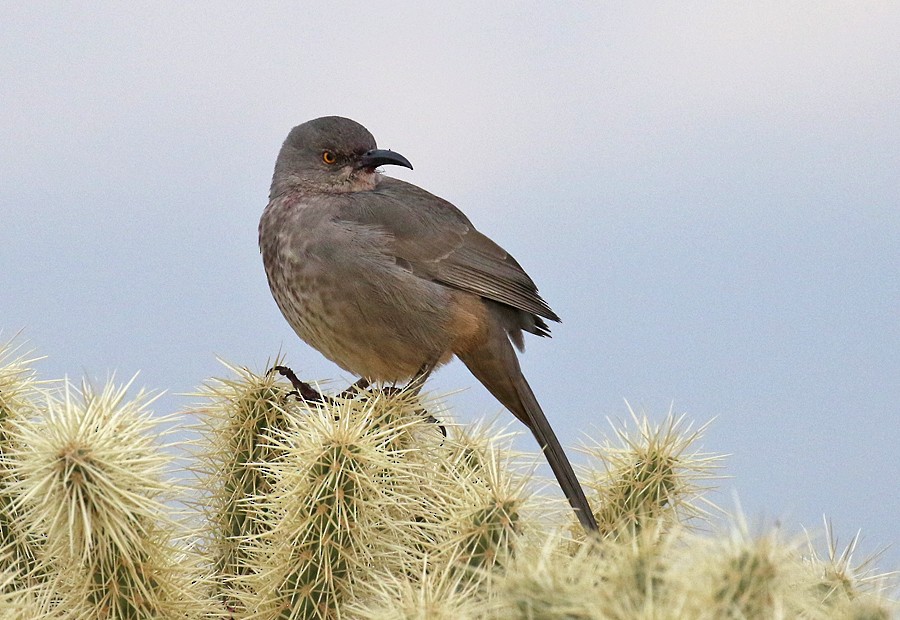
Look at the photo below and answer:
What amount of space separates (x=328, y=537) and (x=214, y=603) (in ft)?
2.02

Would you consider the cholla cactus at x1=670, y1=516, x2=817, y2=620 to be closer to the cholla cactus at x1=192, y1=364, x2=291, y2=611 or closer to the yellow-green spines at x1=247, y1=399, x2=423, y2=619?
the yellow-green spines at x1=247, y1=399, x2=423, y2=619

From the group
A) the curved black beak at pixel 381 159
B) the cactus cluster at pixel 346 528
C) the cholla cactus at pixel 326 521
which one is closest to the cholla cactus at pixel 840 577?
the cactus cluster at pixel 346 528

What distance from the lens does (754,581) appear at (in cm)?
201

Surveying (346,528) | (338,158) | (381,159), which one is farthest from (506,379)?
(346,528)

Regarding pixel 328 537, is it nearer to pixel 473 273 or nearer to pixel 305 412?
pixel 305 412

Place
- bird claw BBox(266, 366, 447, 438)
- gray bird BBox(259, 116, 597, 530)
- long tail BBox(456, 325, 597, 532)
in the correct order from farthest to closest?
1. long tail BBox(456, 325, 597, 532)
2. gray bird BBox(259, 116, 597, 530)
3. bird claw BBox(266, 366, 447, 438)

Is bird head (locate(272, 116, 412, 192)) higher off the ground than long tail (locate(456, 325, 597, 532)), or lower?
higher

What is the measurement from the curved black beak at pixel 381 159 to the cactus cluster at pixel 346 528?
166 cm

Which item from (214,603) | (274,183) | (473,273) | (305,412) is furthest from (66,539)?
(274,183)

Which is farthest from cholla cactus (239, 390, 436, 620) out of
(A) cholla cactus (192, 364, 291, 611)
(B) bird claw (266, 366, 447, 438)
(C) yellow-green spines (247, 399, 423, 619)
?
(B) bird claw (266, 366, 447, 438)

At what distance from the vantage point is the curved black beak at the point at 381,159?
17.8 ft

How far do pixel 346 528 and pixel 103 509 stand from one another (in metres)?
0.72

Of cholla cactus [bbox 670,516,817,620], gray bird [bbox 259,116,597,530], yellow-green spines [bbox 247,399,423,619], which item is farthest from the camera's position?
gray bird [bbox 259,116,597,530]

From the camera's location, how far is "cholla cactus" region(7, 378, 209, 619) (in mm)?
2861
